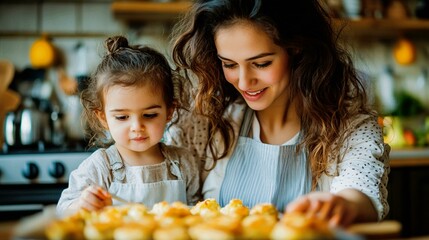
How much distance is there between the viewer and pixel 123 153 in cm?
138

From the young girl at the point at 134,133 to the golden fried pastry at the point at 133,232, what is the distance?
0.46 m

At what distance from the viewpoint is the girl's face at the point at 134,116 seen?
1.29 m

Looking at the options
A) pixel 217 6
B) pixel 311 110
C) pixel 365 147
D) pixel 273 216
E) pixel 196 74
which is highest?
pixel 217 6

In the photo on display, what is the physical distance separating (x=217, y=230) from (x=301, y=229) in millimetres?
113

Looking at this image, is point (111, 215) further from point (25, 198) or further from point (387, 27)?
point (387, 27)

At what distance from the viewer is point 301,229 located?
73cm

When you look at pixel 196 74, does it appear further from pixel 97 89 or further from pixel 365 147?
pixel 365 147

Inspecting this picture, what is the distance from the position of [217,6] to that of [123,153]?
442 mm

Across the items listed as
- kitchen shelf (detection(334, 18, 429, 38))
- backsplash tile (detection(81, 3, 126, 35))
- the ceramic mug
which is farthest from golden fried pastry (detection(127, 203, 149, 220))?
the ceramic mug

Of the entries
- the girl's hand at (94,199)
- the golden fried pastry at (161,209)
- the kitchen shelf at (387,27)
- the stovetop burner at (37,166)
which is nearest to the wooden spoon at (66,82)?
the stovetop burner at (37,166)

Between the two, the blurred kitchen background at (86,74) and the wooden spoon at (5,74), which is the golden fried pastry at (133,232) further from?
the wooden spoon at (5,74)

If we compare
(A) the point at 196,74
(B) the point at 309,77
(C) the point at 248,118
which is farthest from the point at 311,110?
(A) the point at 196,74

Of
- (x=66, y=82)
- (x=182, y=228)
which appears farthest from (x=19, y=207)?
(x=182, y=228)

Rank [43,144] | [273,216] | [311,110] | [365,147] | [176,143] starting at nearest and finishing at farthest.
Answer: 1. [273,216]
2. [365,147]
3. [311,110]
4. [176,143]
5. [43,144]
